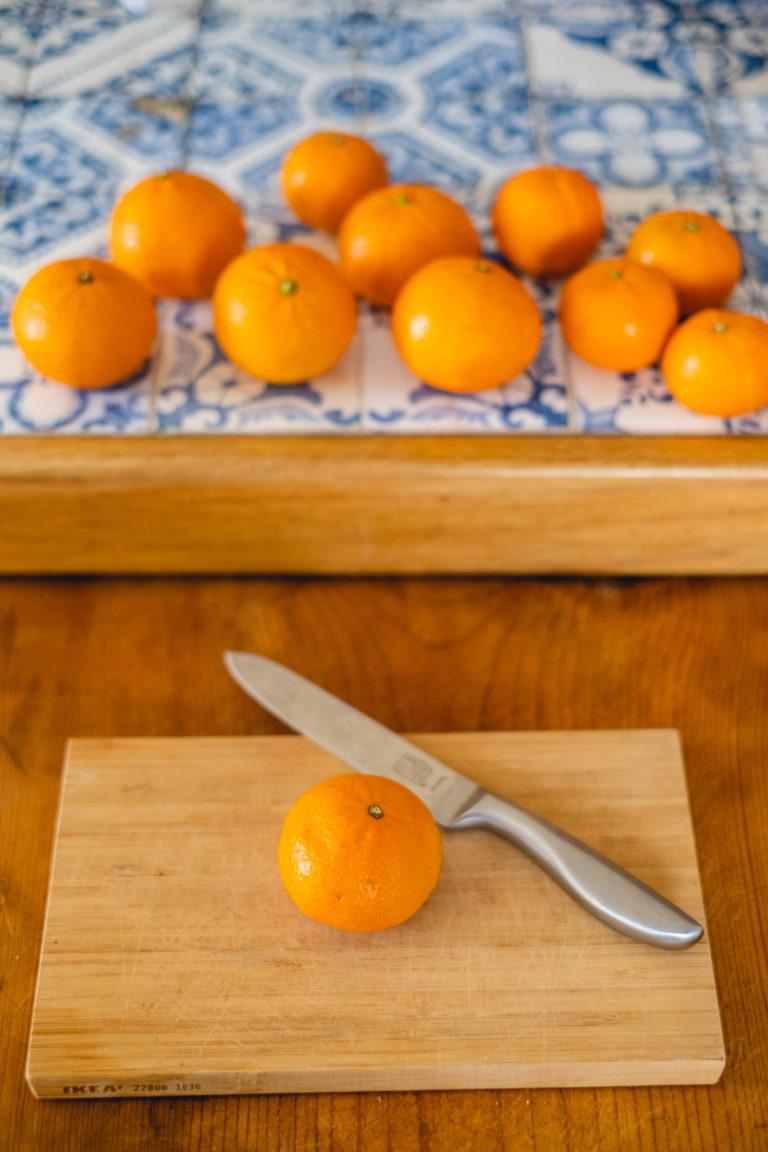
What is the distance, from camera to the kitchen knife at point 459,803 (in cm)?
55

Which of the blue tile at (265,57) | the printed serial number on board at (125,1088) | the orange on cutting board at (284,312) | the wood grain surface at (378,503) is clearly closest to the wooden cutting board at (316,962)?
the printed serial number on board at (125,1088)

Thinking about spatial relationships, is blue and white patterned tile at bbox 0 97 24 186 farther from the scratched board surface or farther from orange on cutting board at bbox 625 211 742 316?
orange on cutting board at bbox 625 211 742 316

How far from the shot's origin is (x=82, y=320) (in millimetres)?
664

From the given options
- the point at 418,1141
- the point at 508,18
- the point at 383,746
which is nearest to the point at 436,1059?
the point at 418,1141

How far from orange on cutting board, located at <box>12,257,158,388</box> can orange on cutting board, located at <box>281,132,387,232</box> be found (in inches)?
6.7

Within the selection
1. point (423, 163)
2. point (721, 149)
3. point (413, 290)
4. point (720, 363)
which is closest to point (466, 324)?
point (413, 290)

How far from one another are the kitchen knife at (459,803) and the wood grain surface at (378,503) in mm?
102

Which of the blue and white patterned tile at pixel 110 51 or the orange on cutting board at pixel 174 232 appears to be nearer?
the orange on cutting board at pixel 174 232

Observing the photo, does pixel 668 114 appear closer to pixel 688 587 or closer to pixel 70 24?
pixel 688 587

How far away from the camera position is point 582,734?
0.65 meters

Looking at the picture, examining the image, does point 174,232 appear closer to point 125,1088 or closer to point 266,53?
point 266,53

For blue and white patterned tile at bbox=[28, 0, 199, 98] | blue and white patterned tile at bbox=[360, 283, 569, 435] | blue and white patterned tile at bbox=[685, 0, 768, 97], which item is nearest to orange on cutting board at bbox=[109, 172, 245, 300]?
blue and white patterned tile at bbox=[360, 283, 569, 435]

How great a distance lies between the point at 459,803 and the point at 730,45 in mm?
771

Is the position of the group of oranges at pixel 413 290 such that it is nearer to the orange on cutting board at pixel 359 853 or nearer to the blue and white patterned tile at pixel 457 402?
the blue and white patterned tile at pixel 457 402
